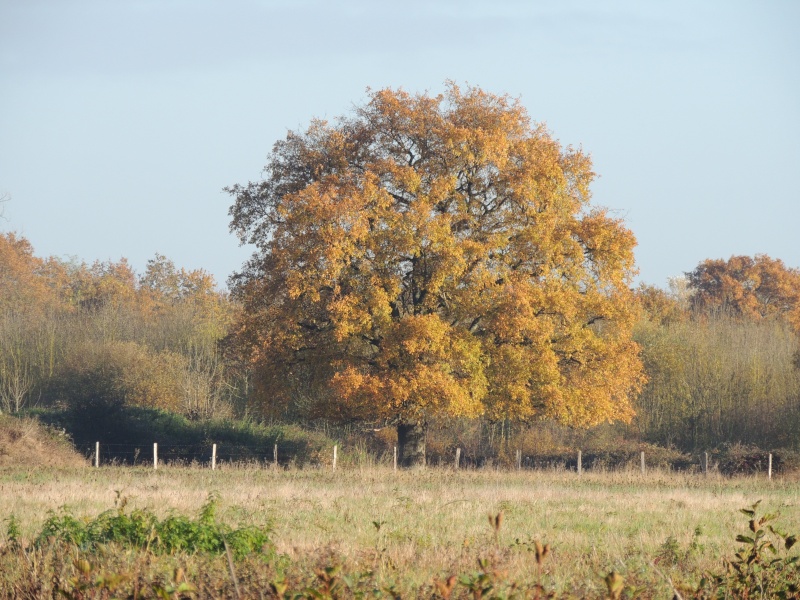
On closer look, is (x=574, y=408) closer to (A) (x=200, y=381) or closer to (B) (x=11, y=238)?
(A) (x=200, y=381)

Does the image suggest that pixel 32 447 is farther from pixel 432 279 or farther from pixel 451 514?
pixel 451 514

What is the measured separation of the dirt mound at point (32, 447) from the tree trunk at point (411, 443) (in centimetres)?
1043

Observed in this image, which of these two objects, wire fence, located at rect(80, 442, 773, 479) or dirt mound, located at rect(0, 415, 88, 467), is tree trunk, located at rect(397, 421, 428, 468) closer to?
wire fence, located at rect(80, 442, 773, 479)

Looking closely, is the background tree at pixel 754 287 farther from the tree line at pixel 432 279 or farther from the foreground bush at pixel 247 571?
the foreground bush at pixel 247 571

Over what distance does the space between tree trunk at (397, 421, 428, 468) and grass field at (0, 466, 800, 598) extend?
3603 mm

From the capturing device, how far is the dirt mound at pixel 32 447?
31.4m

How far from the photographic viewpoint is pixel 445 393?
2947 cm

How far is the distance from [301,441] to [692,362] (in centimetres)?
1949

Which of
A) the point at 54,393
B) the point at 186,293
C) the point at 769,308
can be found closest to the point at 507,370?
the point at 54,393

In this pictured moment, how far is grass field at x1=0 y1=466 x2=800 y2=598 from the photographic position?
9820 mm

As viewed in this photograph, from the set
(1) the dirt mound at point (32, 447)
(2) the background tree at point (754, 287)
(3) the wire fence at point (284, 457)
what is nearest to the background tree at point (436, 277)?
(3) the wire fence at point (284, 457)

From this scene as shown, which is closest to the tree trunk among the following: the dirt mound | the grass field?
the grass field

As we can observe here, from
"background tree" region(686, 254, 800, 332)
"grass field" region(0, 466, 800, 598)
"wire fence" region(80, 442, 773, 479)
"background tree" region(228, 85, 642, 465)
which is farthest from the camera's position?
"background tree" region(686, 254, 800, 332)

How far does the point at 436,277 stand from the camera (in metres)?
30.7
